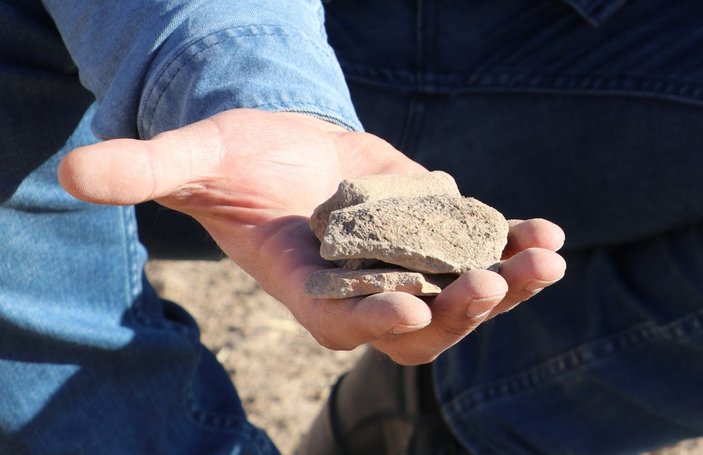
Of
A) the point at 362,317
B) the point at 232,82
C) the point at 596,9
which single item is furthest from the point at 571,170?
the point at 362,317

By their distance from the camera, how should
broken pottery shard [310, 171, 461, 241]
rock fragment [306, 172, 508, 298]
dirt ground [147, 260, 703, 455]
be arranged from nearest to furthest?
rock fragment [306, 172, 508, 298]
broken pottery shard [310, 171, 461, 241]
dirt ground [147, 260, 703, 455]

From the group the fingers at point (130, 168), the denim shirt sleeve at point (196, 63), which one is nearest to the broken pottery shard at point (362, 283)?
the fingers at point (130, 168)

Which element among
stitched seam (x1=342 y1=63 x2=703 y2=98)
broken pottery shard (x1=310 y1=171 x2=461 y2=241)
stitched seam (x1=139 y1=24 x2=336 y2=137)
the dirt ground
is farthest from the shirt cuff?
the dirt ground

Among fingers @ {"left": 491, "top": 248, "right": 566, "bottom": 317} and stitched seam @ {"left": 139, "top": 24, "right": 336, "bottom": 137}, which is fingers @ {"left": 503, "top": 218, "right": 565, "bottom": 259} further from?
stitched seam @ {"left": 139, "top": 24, "right": 336, "bottom": 137}

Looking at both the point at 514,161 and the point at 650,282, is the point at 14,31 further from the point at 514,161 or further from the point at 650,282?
the point at 650,282

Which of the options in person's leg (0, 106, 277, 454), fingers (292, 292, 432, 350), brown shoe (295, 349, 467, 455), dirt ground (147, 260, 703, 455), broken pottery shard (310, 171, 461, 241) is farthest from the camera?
dirt ground (147, 260, 703, 455)

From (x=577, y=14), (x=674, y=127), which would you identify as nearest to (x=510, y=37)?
(x=577, y=14)

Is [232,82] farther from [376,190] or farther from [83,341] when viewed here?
[83,341]

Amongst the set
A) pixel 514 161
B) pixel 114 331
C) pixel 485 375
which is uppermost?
pixel 514 161
